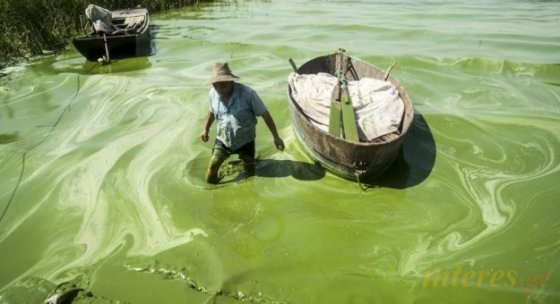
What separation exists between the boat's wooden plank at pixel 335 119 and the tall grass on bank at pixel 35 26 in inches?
384

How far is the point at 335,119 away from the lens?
4984 millimetres

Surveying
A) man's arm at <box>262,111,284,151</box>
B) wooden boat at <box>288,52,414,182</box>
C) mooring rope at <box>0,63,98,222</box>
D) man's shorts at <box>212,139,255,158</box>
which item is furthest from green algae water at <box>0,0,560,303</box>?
man's arm at <box>262,111,284,151</box>

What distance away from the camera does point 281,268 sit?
11.9 ft

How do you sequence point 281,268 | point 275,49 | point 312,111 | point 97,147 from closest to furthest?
1. point 281,268
2. point 312,111
3. point 97,147
4. point 275,49

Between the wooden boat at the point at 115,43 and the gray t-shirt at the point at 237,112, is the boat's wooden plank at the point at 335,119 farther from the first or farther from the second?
the wooden boat at the point at 115,43

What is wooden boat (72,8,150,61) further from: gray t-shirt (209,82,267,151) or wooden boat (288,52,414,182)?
gray t-shirt (209,82,267,151)

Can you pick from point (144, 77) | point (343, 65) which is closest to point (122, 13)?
point (144, 77)

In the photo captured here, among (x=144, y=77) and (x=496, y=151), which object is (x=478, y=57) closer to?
(x=496, y=151)

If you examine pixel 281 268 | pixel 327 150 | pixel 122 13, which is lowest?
pixel 281 268

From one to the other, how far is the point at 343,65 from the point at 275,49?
4.20 m

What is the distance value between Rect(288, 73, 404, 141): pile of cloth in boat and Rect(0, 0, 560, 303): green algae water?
1.99 ft

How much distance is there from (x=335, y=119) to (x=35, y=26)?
1066 centimetres

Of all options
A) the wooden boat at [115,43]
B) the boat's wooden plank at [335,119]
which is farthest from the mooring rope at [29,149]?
the boat's wooden plank at [335,119]

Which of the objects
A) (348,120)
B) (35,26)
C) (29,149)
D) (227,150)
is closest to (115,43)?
(35,26)
